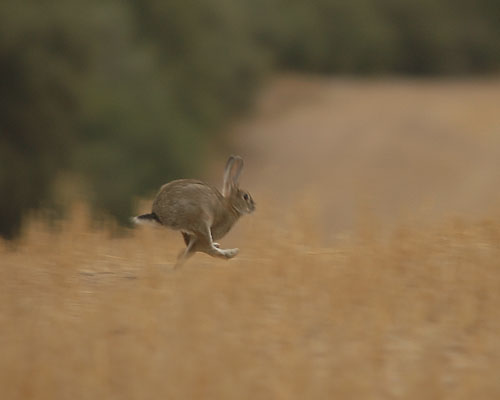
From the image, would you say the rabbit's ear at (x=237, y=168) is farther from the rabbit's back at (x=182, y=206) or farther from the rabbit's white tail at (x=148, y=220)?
the rabbit's white tail at (x=148, y=220)

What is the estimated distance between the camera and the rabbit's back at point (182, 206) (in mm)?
7242

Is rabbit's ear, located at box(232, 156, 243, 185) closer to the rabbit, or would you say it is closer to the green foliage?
the rabbit

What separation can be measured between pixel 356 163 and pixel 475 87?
22.1 m

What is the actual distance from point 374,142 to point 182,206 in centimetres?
2963

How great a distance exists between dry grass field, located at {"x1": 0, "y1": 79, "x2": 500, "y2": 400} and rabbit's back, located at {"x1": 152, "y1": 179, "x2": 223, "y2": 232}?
0.37m

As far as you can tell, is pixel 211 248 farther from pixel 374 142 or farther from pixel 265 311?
pixel 374 142

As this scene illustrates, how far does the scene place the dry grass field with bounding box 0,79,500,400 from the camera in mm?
5230

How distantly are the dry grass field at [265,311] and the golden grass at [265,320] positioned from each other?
0.01 meters

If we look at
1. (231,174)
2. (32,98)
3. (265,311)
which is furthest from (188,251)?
(32,98)

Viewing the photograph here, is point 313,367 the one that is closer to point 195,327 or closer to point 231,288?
point 195,327

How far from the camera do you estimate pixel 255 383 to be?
5176 millimetres

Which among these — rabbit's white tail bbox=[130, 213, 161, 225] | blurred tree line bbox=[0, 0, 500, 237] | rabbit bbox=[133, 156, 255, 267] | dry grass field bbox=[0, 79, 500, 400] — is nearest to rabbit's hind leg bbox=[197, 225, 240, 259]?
rabbit bbox=[133, 156, 255, 267]

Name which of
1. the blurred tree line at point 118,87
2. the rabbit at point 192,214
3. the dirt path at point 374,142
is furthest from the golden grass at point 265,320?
the dirt path at point 374,142

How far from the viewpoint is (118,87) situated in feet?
86.3
